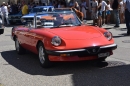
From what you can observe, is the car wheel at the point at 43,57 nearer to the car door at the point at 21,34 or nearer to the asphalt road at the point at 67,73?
the asphalt road at the point at 67,73

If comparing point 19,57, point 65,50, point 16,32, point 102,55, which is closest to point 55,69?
point 65,50

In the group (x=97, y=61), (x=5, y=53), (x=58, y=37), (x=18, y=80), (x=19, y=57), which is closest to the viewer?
(x=18, y=80)

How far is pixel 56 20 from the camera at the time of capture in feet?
25.8

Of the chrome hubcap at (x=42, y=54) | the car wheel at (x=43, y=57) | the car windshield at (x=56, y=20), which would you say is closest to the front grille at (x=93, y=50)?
the car wheel at (x=43, y=57)

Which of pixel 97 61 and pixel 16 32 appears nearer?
pixel 97 61

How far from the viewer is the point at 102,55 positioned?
21.8 feet

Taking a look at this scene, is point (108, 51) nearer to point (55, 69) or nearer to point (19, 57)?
point (55, 69)

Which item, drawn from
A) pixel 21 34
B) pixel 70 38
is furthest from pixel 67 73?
pixel 21 34

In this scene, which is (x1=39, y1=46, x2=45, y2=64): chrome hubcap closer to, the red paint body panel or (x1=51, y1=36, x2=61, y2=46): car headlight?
the red paint body panel

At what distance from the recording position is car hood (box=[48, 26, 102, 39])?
22.2 feet

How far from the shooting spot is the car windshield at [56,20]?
7.79m

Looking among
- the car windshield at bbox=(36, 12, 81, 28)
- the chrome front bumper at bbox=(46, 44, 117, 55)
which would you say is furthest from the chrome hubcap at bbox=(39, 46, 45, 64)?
the car windshield at bbox=(36, 12, 81, 28)

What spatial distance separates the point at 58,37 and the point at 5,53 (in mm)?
3646

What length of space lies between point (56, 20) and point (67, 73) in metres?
1.93
